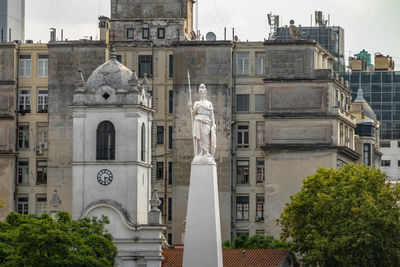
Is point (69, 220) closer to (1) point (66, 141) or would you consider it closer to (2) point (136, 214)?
(2) point (136, 214)

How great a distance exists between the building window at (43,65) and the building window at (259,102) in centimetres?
1768

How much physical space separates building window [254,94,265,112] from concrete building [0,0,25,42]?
39.3 metres

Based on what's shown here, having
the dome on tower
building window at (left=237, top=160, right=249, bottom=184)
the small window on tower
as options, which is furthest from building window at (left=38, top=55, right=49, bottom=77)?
the dome on tower

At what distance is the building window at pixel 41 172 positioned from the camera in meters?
137

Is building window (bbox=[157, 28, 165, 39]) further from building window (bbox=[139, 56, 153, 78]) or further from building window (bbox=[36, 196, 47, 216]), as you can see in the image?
building window (bbox=[36, 196, 47, 216])

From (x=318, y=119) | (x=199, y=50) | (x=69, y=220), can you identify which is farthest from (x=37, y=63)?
(x=69, y=220)

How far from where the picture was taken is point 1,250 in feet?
298

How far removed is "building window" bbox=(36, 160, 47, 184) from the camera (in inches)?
5384

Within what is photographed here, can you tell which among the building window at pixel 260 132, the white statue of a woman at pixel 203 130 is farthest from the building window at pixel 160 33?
the white statue of a woman at pixel 203 130

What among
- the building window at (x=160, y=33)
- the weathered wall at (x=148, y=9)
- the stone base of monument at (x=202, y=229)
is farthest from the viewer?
the weathered wall at (x=148, y=9)

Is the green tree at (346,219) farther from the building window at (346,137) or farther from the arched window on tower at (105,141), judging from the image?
the building window at (346,137)

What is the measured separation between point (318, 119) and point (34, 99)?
2405cm

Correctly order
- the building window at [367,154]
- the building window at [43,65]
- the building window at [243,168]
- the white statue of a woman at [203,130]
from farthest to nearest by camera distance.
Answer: the building window at [367,154] → the building window at [43,65] → the building window at [243,168] → the white statue of a woman at [203,130]

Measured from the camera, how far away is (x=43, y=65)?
137 metres
